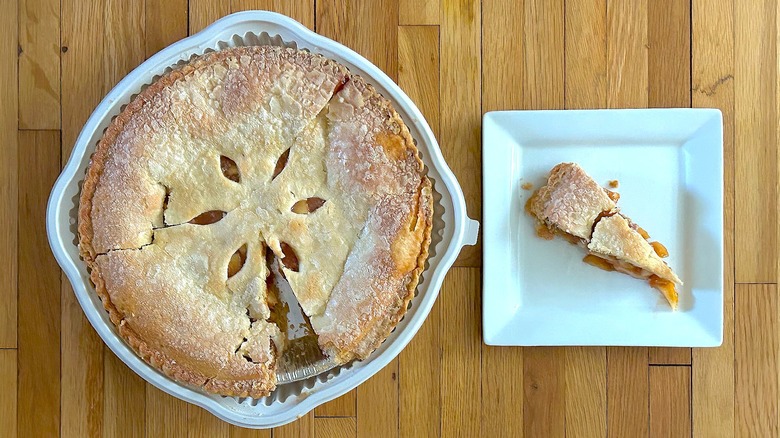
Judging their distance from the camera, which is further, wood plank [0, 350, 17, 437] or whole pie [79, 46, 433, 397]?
wood plank [0, 350, 17, 437]

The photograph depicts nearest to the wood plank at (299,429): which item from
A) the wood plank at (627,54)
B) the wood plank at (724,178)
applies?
the wood plank at (724,178)

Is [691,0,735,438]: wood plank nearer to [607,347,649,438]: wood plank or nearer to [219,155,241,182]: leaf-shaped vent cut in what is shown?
[607,347,649,438]: wood plank

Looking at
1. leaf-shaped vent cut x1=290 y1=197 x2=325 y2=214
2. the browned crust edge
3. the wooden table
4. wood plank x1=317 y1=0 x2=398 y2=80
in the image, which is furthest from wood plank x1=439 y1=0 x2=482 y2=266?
leaf-shaped vent cut x1=290 y1=197 x2=325 y2=214

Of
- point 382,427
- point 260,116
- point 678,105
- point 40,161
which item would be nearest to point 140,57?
point 40,161

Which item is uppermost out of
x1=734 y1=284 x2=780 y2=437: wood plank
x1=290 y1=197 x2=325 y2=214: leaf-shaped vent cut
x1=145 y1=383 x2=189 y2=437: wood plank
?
x1=290 y1=197 x2=325 y2=214: leaf-shaped vent cut

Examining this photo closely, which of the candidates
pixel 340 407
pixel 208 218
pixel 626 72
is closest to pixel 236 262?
pixel 208 218

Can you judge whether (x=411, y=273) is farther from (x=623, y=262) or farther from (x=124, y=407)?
(x=124, y=407)
